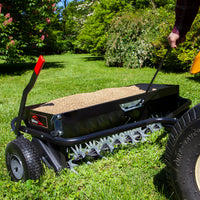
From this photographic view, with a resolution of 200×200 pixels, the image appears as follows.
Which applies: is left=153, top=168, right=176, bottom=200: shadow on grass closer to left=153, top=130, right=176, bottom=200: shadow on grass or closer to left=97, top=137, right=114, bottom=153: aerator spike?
left=153, top=130, right=176, bottom=200: shadow on grass

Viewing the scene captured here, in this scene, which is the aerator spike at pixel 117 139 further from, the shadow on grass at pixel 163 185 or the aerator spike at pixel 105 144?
the shadow on grass at pixel 163 185

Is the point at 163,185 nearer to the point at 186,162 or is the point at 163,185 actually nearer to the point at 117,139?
the point at 186,162

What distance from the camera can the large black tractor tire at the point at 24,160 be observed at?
6.35 ft

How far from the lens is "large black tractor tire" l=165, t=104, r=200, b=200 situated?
53.5 inches

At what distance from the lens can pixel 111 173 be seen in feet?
7.13

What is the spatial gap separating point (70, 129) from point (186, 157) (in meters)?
1.00

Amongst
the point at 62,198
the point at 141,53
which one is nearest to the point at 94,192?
the point at 62,198

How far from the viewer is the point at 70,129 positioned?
2.04 meters

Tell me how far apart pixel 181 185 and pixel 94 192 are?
73 centimetres

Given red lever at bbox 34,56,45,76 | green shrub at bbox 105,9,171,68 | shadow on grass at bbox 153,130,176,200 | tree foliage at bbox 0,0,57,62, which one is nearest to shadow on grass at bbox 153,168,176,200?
shadow on grass at bbox 153,130,176,200

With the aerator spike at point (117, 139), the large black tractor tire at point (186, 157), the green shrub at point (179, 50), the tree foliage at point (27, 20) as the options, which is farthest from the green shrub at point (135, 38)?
the large black tractor tire at point (186, 157)

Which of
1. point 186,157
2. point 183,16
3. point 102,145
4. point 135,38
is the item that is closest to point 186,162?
point 186,157

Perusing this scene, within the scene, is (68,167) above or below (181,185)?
below

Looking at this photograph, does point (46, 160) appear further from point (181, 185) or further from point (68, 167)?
point (181, 185)
